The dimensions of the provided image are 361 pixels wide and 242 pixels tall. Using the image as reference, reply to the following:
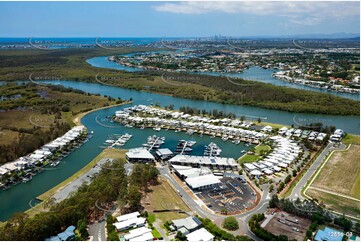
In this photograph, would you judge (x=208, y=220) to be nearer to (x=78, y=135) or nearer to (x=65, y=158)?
(x=65, y=158)

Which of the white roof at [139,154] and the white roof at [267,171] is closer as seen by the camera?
the white roof at [267,171]

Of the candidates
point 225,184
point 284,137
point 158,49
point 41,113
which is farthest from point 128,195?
point 158,49

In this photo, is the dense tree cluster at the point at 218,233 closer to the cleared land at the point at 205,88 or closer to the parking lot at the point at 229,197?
the parking lot at the point at 229,197

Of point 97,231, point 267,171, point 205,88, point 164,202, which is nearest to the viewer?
point 97,231

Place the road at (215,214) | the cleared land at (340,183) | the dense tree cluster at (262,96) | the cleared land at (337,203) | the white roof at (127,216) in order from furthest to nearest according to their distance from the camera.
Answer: the dense tree cluster at (262,96) → the cleared land at (340,183) → the cleared land at (337,203) → the road at (215,214) → the white roof at (127,216)

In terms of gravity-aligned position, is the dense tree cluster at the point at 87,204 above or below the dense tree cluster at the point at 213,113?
below

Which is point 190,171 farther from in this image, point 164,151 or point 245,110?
point 245,110

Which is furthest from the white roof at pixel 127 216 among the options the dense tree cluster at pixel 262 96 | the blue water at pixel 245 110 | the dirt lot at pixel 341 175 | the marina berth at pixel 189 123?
the dense tree cluster at pixel 262 96

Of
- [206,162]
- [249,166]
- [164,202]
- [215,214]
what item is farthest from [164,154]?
[215,214]
